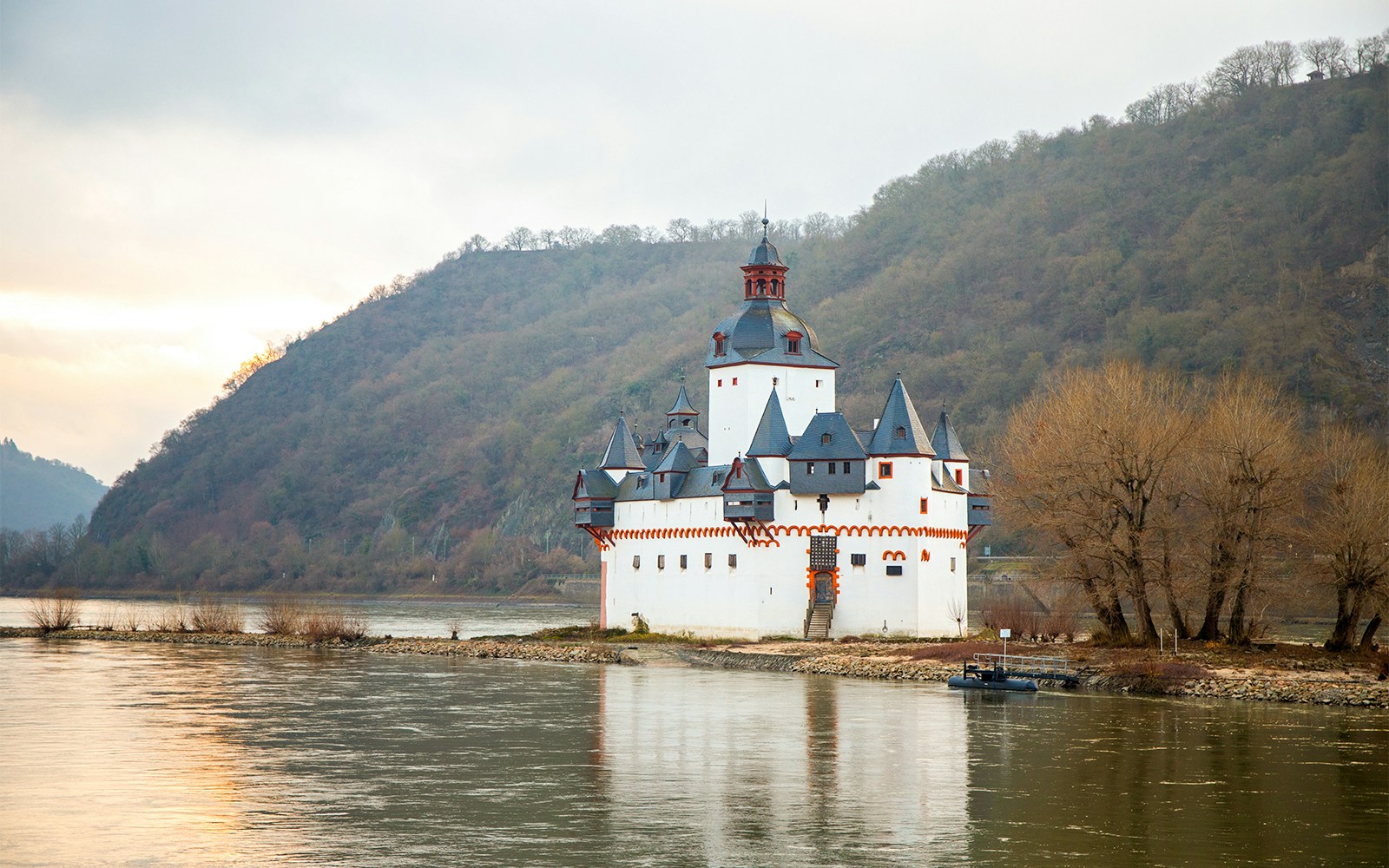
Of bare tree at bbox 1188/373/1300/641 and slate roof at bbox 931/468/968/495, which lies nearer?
bare tree at bbox 1188/373/1300/641

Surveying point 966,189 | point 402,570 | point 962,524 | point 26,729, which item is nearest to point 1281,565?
point 962,524

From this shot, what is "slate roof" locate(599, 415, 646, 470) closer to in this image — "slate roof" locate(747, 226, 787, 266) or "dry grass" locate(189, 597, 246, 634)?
"slate roof" locate(747, 226, 787, 266)

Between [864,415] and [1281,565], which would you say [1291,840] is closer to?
[1281,565]

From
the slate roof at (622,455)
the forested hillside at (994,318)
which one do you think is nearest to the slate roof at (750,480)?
the slate roof at (622,455)

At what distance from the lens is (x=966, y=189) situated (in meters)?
184

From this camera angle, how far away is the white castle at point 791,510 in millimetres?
65312

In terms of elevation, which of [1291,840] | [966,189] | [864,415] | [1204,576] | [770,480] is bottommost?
[1291,840]

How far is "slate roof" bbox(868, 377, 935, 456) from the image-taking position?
6506 centimetres

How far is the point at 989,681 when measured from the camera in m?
50.2

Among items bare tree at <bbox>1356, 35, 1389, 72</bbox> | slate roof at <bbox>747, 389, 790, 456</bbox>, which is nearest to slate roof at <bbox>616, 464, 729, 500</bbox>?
slate roof at <bbox>747, 389, 790, 456</bbox>

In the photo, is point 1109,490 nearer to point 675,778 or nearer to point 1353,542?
point 1353,542

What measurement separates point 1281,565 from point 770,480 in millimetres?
20291

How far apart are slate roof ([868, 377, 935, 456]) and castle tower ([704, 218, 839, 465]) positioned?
3649 mm

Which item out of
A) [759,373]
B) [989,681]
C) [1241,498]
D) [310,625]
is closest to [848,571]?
[759,373]
